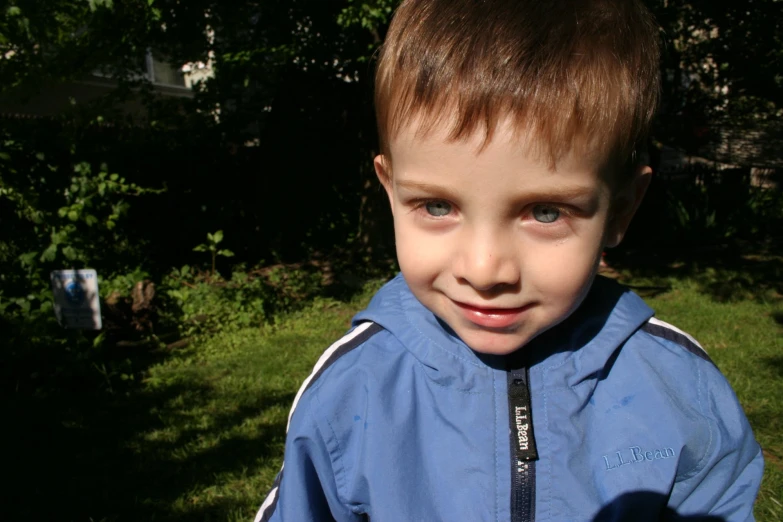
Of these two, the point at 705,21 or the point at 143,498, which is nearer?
the point at 143,498

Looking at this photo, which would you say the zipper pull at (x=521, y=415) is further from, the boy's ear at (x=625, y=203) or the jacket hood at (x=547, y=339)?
A: the boy's ear at (x=625, y=203)

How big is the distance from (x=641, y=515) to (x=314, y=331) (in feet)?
15.3

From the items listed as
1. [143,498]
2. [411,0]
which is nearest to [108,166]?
[143,498]

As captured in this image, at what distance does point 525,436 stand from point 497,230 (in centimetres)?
44

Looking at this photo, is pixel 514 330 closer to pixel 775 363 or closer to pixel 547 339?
pixel 547 339

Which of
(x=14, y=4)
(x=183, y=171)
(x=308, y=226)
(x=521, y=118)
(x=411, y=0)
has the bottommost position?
(x=308, y=226)

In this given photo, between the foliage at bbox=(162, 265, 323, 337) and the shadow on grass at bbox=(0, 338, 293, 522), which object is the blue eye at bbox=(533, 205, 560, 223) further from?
the foliage at bbox=(162, 265, 323, 337)

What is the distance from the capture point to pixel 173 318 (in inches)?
232

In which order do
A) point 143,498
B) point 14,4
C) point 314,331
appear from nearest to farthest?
point 143,498, point 14,4, point 314,331

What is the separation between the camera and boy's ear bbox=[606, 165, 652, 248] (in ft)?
4.12

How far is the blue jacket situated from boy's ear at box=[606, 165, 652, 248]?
205 mm

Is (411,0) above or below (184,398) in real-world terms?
above

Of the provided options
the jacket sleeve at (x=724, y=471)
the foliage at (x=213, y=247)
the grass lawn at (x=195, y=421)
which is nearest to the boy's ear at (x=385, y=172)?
the jacket sleeve at (x=724, y=471)

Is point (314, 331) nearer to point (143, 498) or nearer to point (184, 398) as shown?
point (184, 398)
